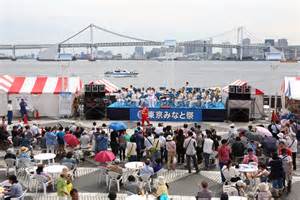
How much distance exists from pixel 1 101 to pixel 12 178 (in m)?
14.0

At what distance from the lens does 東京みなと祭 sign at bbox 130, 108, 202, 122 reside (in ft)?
73.3

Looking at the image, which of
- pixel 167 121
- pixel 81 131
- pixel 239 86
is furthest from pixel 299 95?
pixel 81 131

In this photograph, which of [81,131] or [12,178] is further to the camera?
[81,131]

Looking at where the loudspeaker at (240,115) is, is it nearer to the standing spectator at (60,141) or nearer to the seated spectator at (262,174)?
the standing spectator at (60,141)

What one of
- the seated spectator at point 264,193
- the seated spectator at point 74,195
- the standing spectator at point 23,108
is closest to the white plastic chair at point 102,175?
the seated spectator at point 74,195

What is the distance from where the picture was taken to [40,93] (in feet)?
74.6

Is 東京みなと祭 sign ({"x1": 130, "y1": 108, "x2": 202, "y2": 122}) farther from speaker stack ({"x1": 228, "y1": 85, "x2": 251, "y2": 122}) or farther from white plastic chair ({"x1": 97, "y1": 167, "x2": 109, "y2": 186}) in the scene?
white plastic chair ({"x1": 97, "y1": 167, "x2": 109, "y2": 186})

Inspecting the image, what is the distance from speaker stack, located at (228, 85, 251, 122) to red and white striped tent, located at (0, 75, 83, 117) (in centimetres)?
781

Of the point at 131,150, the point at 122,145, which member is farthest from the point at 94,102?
the point at 131,150

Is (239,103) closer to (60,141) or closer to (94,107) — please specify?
(94,107)

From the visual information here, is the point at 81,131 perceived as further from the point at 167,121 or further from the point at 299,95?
the point at 299,95

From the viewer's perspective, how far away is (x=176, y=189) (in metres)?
11.9

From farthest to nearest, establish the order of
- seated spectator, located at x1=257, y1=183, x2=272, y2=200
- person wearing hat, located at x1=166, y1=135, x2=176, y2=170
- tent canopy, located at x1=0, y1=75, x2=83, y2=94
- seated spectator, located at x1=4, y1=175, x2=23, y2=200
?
tent canopy, located at x1=0, y1=75, x2=83, y2=94
person wearing hat, located at x1=166, y1=135, x2=176, y2=170
seated spectator, located at x1=4, y1=175, x2=23, y2=200
seated spectator, located at x1=257, y1=183, x2=272, y2=200

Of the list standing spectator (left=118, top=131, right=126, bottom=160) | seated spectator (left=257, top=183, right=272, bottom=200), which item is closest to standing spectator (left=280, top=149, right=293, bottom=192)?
seated spectator (left=257, top=183, right=272, bottom=200)
